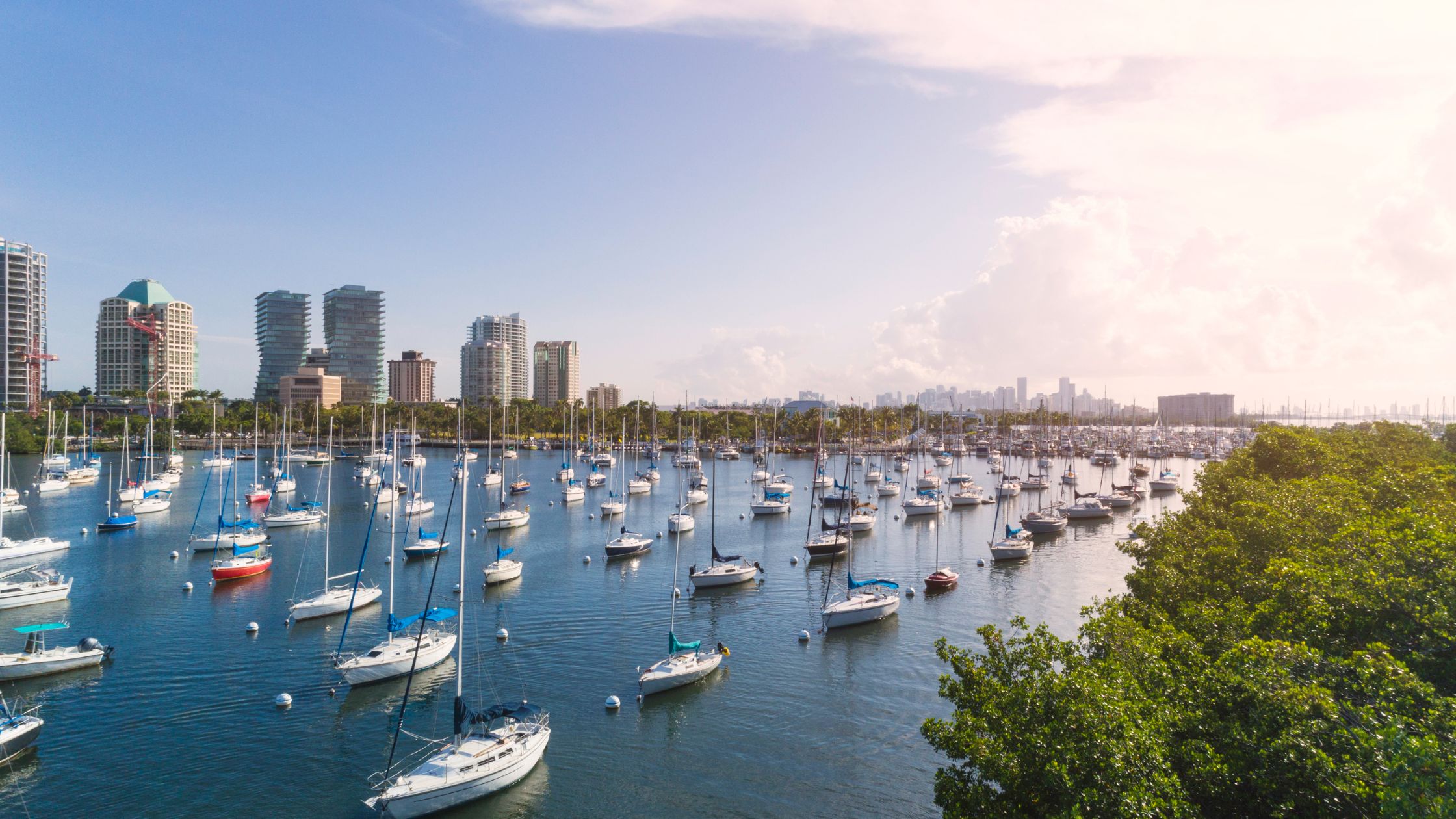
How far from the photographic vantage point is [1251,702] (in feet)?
60.5

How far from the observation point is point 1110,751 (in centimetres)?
1639

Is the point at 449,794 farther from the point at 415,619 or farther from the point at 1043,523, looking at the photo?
the point at 1043,523

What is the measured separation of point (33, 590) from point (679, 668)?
142 ft

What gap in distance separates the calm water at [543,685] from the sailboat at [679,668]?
0.58 metres

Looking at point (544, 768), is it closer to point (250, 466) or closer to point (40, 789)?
point (40, 789)

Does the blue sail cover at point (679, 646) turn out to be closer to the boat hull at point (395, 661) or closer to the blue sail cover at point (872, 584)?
the boat hull at point (395, 661)

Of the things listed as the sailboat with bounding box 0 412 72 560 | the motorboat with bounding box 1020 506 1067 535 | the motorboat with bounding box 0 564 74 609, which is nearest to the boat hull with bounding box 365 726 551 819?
the motorboat with bounding box 0 564 74 609

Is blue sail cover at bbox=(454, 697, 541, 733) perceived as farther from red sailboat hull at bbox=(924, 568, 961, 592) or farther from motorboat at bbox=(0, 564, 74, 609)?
motorboat at bbox=(0, 564, 74, 609)

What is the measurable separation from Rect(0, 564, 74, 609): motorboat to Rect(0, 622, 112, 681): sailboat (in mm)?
11583

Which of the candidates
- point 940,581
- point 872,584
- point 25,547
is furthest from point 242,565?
point 940,581

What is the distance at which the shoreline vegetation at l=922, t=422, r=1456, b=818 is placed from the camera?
15453mm

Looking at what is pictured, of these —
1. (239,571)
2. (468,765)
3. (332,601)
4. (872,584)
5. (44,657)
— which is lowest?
(468,765)

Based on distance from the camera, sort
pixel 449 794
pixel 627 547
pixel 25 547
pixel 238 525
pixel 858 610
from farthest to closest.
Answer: pixel 238 525
pixel 627 547
pixel 25 547
pixel 858 610
pixel 449 794

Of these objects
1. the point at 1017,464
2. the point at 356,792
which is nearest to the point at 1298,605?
the point at 356,792
